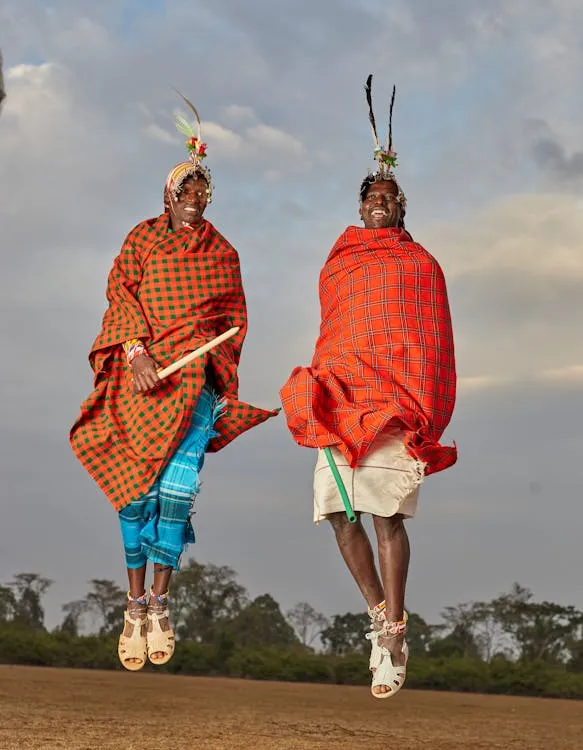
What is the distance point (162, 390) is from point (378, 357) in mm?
1409

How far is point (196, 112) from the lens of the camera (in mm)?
6766

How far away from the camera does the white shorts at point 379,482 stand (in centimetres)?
585

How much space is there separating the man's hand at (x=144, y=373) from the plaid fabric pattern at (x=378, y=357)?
87 centimetres

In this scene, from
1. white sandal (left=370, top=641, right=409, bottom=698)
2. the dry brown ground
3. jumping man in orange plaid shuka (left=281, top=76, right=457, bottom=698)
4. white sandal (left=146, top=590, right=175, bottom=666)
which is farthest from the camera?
the dry brown ground

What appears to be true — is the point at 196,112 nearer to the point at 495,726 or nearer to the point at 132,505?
the point at 132,505

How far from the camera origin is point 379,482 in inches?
231

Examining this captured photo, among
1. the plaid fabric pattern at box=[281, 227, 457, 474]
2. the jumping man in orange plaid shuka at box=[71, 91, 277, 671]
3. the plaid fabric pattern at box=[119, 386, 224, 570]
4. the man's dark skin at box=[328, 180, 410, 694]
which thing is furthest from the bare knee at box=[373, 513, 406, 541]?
the plaid fabric pattern at box=[119, 386, 224, 570]

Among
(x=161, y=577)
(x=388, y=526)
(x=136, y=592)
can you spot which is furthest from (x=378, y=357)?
(x=136, y=592)

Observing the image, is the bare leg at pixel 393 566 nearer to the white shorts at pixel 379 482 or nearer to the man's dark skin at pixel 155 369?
the white shorts at pixel 379 482

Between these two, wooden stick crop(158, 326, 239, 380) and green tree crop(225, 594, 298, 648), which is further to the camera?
green tree crop(225, 594, 298, 648)

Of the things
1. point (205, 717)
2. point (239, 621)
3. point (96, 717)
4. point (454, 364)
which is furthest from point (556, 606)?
point (454, 364)

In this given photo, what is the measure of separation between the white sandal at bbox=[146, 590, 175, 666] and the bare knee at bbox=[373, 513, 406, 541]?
1.49m

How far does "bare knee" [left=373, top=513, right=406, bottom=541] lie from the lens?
19.3ft

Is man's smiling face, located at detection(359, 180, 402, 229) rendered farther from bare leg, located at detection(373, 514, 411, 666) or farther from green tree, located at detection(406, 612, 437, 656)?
green tree, located at detection(406, 612, 437, 656)
